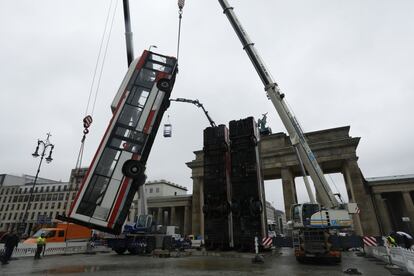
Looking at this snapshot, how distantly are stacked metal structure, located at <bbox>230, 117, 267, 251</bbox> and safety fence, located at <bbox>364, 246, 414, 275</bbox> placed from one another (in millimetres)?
7784

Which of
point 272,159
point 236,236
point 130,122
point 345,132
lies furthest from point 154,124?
point 345,132

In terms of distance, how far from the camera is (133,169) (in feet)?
34.0

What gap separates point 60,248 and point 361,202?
35.9m

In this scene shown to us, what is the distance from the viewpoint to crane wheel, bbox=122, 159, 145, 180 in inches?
404

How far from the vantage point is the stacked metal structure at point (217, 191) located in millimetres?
22094

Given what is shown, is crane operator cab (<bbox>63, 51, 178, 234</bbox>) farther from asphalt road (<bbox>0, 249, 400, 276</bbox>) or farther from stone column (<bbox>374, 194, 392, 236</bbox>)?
stone column (<bbox>374, 194, 392, 236</bbox>)

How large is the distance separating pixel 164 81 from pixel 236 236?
50.0ft

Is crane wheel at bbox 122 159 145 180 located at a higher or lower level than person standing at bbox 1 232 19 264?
higher

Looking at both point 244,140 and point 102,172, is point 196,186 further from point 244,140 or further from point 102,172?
point 102,172

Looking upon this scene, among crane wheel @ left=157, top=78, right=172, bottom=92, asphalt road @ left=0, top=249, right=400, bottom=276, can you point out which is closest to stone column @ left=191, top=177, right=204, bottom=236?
asphalt road @ left=0, top=249, right=400, bottom=276

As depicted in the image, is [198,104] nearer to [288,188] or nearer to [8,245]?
[288,188]

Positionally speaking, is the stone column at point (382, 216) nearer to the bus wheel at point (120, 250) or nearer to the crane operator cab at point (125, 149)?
the bus wheel at point (120, 250)

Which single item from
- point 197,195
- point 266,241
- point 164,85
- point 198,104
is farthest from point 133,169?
point 197,195

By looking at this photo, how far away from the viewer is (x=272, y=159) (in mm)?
41062
